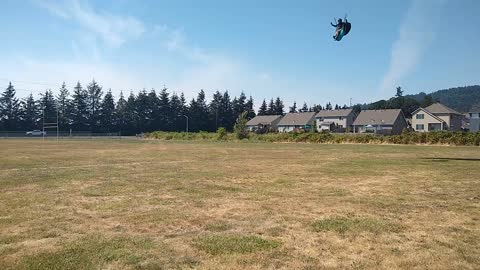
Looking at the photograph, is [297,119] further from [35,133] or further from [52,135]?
[35,133]

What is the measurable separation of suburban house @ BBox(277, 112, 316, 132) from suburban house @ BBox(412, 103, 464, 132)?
2610 centimetres

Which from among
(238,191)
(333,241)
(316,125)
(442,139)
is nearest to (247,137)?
(442,139)

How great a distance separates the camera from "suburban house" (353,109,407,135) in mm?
90062

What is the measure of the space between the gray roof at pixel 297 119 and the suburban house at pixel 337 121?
381cm

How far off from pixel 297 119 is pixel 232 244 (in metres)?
106

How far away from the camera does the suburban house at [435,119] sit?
86375 mm

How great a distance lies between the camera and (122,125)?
4122 inches

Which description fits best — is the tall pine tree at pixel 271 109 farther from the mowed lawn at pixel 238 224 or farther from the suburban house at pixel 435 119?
the mowed lawn at pixel 238 224

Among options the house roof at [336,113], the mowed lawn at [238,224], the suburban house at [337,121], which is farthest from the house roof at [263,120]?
the mowed lawn at [238,224]

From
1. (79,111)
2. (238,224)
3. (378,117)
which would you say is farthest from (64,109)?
(238,224)

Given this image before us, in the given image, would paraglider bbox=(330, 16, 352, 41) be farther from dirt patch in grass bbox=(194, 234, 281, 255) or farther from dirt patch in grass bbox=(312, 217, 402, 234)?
dirt patch in grass bbox=(194, 234, 281, 255)

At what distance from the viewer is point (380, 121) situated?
92.4m

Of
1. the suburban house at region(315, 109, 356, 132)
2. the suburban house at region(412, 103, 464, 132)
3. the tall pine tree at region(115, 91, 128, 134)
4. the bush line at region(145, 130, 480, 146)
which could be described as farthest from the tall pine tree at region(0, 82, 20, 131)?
the suburban house at region(412, 103, 464, 132)

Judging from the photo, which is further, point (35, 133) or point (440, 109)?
point (35, 133)
